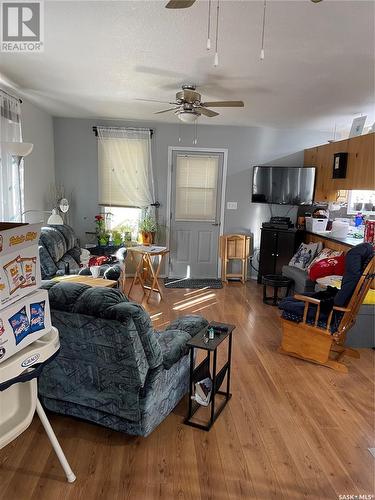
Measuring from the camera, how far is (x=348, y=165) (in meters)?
4.30

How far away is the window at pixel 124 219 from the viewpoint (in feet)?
18.7

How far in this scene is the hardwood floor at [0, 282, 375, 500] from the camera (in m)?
1.73

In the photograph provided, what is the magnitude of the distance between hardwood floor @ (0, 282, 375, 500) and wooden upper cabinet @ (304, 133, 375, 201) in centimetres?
233

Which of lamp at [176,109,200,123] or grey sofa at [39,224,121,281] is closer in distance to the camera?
lamp at [176,109,200,123]

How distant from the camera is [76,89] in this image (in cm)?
371

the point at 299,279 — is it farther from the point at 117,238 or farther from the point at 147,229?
the point at 117,238

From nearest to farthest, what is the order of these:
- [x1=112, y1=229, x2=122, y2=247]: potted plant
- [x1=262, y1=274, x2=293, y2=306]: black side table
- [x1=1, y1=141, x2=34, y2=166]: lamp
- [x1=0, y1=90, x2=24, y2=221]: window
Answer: [x1=1, y1=141, x2=34, y2=166]: lamp
[x1=0, y1=90, x2=24, y2=221]: window
[x1=262, y1=274, x2=293, y2=306]: black side table
[x1=112, y1=229, x2=122, y2=247]: potted plant

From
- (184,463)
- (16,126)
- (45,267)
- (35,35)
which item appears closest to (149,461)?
(184,463)

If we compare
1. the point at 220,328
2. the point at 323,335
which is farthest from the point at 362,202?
the point at 220,328

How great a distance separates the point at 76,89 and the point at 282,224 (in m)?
3.45

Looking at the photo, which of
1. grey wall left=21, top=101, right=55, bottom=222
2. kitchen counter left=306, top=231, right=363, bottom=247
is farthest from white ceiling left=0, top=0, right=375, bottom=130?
kitchen counter left=306, top=231, right=363, bottom=247

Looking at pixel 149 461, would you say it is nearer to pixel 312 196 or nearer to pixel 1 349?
pixel 1 349

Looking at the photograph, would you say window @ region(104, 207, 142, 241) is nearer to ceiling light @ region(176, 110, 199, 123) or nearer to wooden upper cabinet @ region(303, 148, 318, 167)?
ceiling light @ region(176, 110, 199, 123)

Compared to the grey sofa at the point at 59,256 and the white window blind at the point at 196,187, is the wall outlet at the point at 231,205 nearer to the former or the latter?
the white window blind at the point at 196,187
